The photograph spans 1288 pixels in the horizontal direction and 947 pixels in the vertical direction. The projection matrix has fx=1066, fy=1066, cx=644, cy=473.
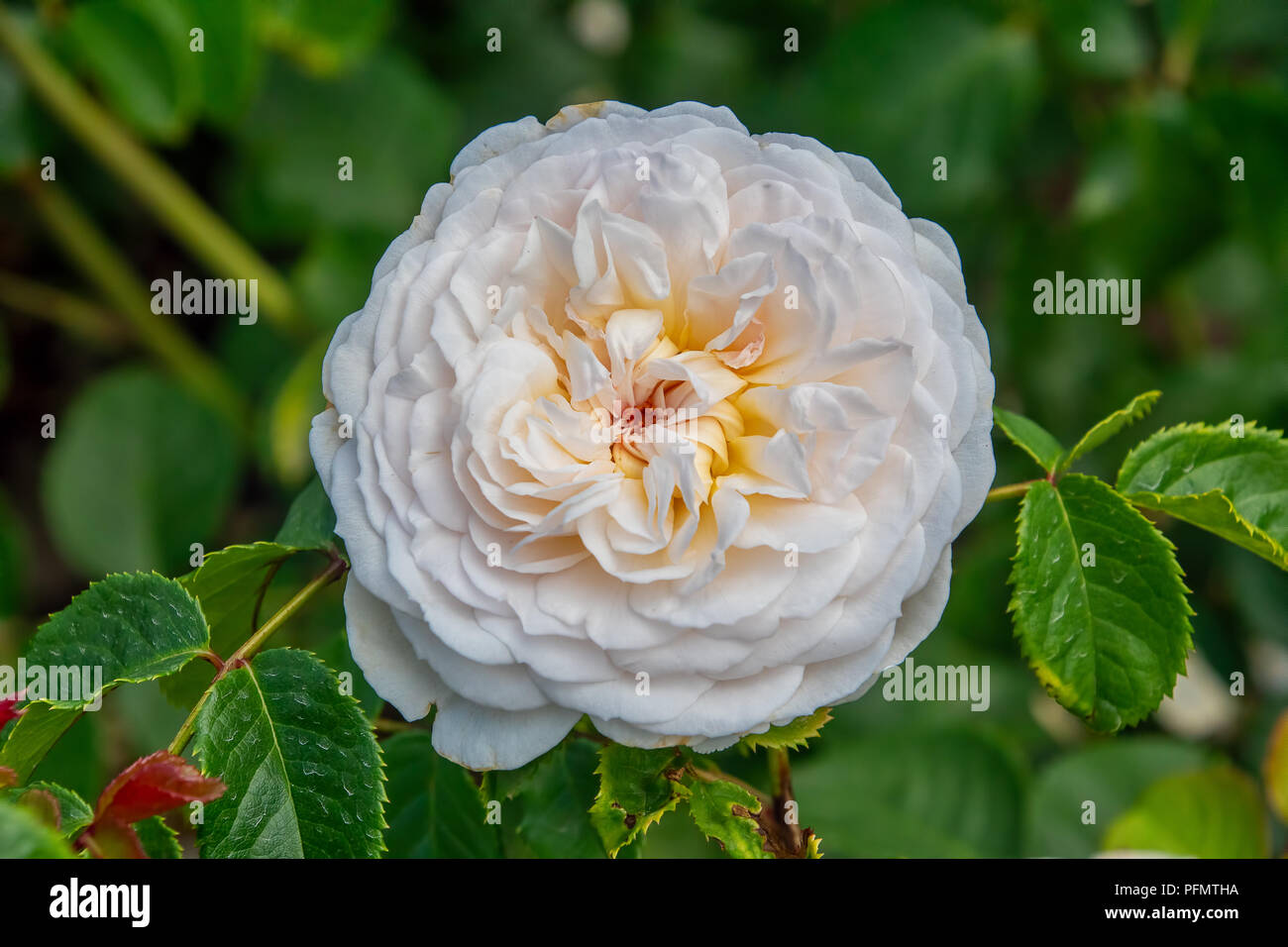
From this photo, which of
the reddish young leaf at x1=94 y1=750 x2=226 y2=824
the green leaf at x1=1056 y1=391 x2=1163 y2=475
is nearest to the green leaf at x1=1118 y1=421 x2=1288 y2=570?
the green leaf at x1=1056 y1=391 x2=1163 y2=475

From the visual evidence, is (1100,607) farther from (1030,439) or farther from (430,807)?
(430,807)

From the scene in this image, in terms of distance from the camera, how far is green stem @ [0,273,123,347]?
1931mm

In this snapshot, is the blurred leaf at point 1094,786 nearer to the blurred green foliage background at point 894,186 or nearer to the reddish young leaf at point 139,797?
the blurred green foliage background at point 894,186

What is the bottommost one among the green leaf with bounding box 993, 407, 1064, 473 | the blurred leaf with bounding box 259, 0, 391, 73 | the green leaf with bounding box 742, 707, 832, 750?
the green leaf with bounding box 742, 707, 832, 750

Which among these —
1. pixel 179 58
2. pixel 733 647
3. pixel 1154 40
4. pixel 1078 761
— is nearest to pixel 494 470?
pixel 733 647

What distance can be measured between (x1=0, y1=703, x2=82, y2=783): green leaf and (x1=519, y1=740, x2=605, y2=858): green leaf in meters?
0.35

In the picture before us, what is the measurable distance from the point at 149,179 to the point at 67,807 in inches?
51.4

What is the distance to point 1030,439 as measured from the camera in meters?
0.84

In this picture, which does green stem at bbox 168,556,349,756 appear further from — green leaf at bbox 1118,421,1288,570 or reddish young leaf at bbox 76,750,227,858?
green leaf at bbox 1118,421,1288,570

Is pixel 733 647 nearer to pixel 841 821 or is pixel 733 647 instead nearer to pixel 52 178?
pixel 841 821

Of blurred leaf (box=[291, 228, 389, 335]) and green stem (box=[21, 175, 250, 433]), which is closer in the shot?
blurred leaf (box=[291, 228, 389, 335])

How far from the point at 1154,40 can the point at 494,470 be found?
55.6 inches

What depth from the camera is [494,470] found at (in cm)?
69

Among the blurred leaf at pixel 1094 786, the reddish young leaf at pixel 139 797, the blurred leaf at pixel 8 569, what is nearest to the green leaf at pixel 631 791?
the reddish young leaf at pixel 139 797
